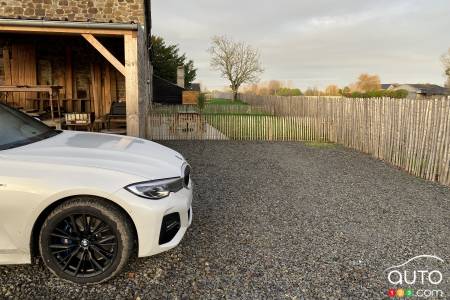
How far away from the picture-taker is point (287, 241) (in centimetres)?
357

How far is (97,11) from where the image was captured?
10242mm

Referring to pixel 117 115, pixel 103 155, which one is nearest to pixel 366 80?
pixel 117 115

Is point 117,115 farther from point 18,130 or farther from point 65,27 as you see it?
point 18,130

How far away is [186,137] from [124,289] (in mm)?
8620

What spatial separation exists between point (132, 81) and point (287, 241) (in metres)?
4.49

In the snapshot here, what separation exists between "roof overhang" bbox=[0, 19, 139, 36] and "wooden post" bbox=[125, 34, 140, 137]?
21 cm

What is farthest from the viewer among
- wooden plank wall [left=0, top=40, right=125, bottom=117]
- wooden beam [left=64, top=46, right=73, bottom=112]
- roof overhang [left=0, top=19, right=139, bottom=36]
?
wooden beam [left=64, top=46, right=73, bottom=112]

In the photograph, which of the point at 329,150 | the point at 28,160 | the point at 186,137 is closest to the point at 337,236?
the point at 28,160

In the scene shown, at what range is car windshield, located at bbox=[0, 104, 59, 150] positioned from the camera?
2922mm

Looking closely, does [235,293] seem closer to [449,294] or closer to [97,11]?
[449,294]

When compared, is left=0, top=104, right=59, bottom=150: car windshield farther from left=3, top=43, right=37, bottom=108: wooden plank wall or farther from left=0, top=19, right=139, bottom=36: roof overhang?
left=3, top=43, right=37, bottom=108: wooden plank wall

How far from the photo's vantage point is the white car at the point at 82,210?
96.5 inches

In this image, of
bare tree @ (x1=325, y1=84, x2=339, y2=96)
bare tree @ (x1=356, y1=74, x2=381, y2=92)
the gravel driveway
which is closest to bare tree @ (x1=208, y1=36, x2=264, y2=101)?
bare tree @ (x1=325, y1=84, x2=339, y2=96)

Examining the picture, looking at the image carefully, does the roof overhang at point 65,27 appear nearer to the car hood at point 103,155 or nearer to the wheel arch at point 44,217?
the car hood at point 103,155
